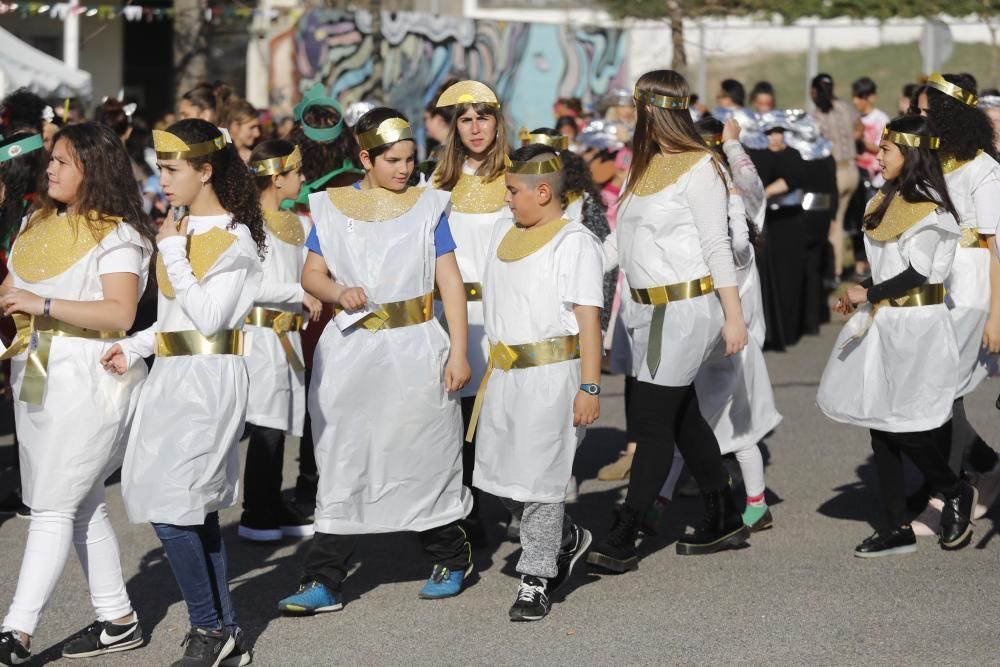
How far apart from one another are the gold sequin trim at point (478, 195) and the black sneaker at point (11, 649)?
2532 millimetres

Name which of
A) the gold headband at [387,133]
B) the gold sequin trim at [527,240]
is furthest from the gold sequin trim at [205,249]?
the gold sequin trim at [527,240]

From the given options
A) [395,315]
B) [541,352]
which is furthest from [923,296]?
[395,315]

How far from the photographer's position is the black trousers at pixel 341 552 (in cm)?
535

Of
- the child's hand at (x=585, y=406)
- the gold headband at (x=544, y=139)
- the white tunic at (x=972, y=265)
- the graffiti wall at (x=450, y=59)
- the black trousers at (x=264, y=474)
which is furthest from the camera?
the graffiti wall at (x=450, y=59)

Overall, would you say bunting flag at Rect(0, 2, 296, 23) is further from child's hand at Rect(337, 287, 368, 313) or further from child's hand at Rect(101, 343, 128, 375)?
child's hand at Rect(101, 343, 128, 375)

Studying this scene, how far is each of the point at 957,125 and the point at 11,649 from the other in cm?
440

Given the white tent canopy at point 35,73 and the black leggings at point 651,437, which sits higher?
the white tent canopy at point 35,73

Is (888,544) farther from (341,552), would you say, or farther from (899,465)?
(341,552)

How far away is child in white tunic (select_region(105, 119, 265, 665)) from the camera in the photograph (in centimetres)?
461

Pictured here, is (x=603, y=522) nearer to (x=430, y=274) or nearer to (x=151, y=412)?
(x=430, y=274)

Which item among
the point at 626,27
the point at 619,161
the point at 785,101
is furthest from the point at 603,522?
the point at 626,27

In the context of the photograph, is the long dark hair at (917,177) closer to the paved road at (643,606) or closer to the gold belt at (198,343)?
the paved road at (643,606)

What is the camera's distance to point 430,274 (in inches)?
209

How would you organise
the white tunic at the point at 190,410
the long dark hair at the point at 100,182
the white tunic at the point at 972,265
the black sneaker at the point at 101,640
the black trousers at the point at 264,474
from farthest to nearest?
the black trousers at the point at 264,474 < the white tunic at the point at 972,265 < the black sneaker at the point at 101,640 < the long dark hair at the point at 100,182 < the white tunic at the point at 190,410
